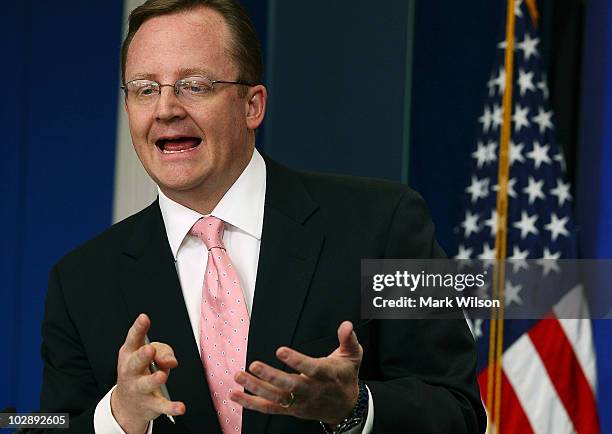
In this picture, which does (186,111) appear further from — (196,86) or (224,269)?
(224,269)

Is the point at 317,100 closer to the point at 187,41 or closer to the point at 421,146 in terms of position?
the point at 421,146

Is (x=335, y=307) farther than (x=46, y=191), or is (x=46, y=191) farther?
(x=46, y=191)

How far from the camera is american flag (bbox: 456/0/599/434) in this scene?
352cm

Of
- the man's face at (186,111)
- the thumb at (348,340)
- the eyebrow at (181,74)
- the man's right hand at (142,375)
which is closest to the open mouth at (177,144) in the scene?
the man's face at (186,111)

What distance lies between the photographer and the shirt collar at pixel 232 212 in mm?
1875

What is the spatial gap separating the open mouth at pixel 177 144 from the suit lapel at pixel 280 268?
18 cm

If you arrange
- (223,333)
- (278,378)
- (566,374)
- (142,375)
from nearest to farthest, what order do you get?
(278,378) < (142,375) < (223,333) < (566,374)

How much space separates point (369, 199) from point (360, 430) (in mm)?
486

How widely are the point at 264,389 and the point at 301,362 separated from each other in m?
0.06

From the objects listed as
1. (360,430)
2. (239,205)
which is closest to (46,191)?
(239,205)

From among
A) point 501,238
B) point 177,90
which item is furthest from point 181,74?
point 501,238

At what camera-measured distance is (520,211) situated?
3.65 m

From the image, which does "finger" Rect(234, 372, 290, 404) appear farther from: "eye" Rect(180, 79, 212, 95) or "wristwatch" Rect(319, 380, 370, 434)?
"eye" Rect(180, 79, 212, 95)

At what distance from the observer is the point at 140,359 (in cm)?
148
